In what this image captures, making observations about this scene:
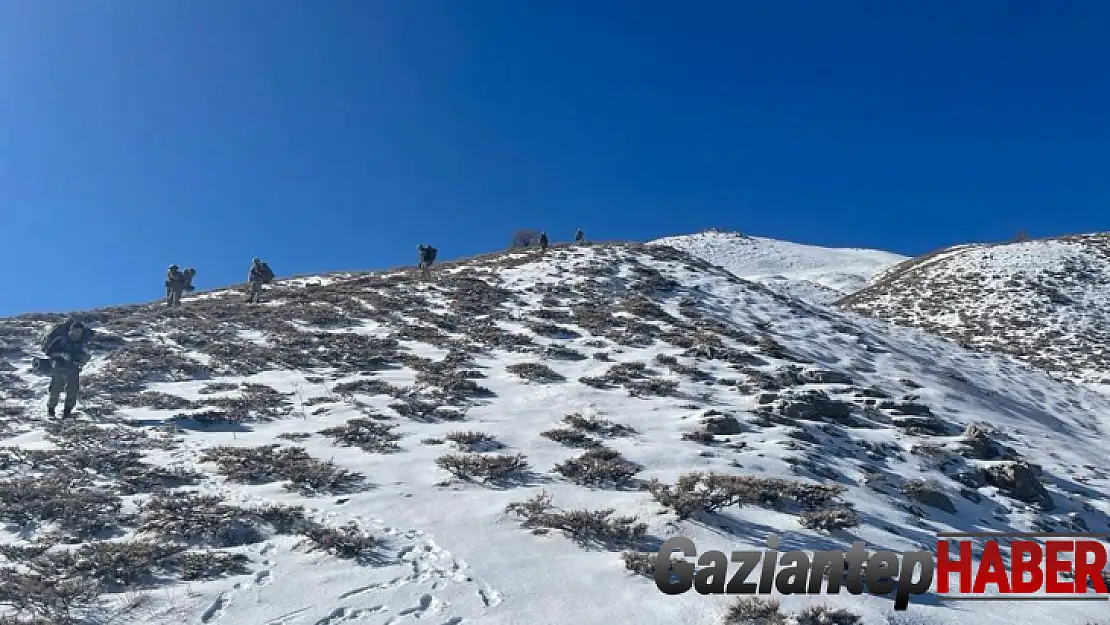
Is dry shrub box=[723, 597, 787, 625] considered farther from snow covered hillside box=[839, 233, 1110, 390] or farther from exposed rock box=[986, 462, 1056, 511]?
snow covered hillside box=[839, 233, 1110, 390]

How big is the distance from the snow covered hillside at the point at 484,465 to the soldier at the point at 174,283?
2.72m

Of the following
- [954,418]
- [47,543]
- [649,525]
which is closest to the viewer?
[47,543]

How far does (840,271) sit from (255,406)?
2559 inches

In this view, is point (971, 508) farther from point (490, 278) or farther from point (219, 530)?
point (490, 278)

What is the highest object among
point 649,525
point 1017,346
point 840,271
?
point 840,271

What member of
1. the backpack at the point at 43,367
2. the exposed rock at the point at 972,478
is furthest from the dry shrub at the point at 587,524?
the backpack at the point at 43,367

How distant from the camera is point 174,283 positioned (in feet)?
83.5

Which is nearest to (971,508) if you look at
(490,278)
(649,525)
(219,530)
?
(649,525)

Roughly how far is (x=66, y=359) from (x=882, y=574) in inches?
589

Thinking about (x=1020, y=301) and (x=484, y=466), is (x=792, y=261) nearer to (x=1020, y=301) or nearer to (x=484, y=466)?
(x=1020, y=301)

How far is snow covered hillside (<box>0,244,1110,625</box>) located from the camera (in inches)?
251

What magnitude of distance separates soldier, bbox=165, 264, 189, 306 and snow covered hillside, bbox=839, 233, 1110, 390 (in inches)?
1467

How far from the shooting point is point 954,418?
1647 cm

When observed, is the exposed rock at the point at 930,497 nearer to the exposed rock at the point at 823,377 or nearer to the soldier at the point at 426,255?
the exposed rock at the point at 823,377
